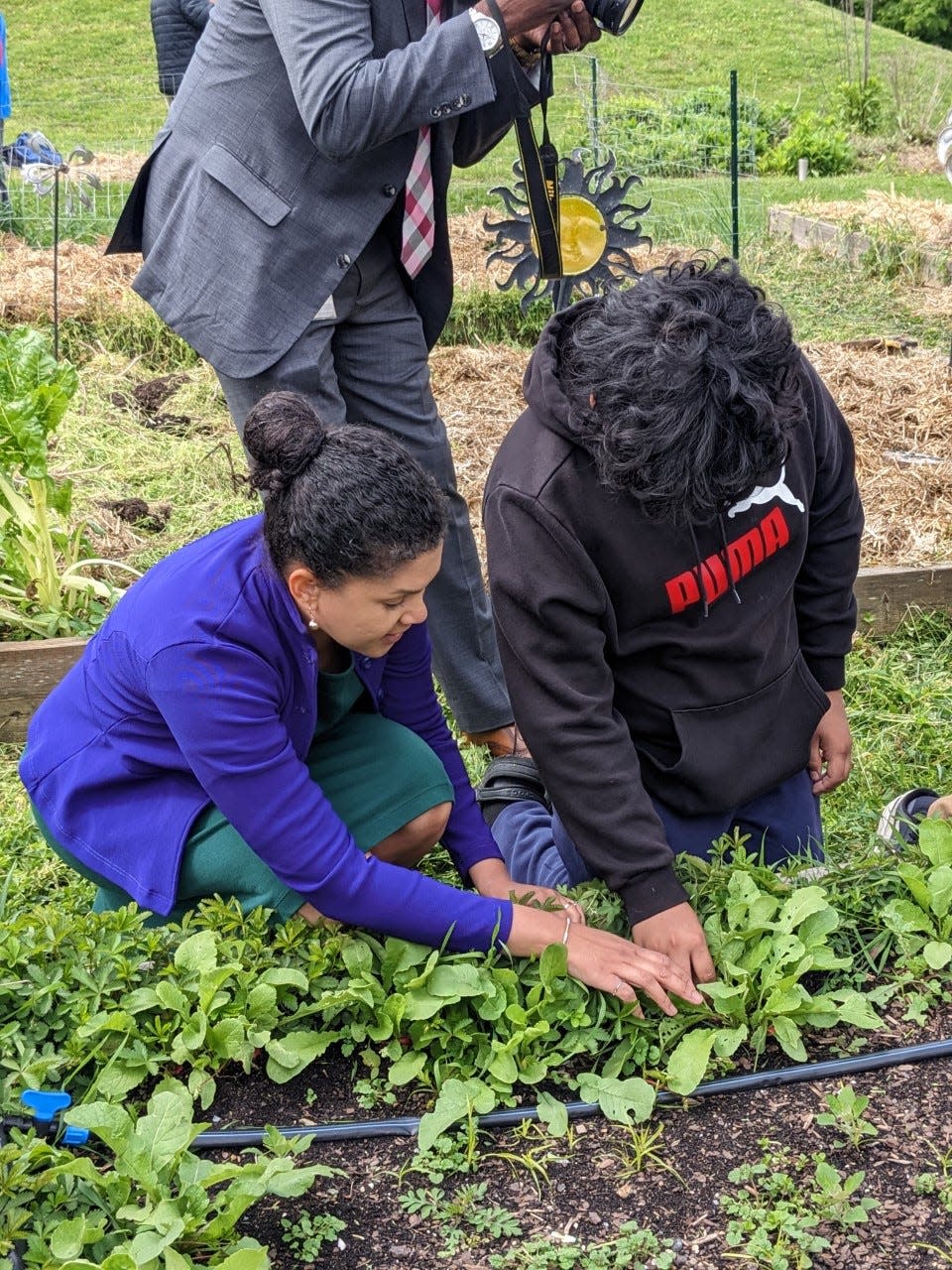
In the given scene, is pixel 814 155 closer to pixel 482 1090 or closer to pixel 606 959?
pixel 606 959

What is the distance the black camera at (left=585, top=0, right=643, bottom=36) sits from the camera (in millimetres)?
2479

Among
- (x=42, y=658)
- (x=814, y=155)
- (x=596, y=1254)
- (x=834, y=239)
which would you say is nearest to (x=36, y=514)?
(x=42, y=658)

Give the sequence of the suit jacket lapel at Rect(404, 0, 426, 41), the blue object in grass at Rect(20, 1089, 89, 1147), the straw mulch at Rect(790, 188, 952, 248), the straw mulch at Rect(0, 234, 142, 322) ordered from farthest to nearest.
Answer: the straw mulch at Rect(790, 188, 952, 248) → the straw mulch at Rect(0, 234, 142, 322) → the suit jacket lapel at Rect(404, 0, 426, 41) → the blue object in grass at Rect(20, 1089, 89, 1147)

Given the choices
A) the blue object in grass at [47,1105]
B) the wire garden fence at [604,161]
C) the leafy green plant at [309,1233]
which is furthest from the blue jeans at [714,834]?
the wire garden fence at [604,161]

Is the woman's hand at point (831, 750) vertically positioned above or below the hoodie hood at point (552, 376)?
below

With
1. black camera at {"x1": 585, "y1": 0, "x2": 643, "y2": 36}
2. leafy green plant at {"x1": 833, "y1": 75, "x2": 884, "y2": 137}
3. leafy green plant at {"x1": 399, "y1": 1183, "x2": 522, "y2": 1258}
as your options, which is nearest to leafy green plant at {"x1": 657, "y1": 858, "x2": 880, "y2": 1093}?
leafy green plant at {"x1": 399, "y1": 1183, "x2": 522, "y2": 1258}

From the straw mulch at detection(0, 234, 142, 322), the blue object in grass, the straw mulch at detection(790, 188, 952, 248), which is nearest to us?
the blue object in grass

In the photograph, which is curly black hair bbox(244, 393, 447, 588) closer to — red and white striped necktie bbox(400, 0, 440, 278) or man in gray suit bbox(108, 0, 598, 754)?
man in gray suit bbox(108, 0, 598, 754)

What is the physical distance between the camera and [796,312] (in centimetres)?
711

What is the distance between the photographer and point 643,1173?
185 centimetres

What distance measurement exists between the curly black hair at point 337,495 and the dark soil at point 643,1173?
806mm

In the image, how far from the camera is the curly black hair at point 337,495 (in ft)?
6.32

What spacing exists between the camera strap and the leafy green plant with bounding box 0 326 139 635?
1.43 m

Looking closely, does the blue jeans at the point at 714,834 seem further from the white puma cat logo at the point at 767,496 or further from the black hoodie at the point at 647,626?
the white puma cat logo at the point at 767,496
